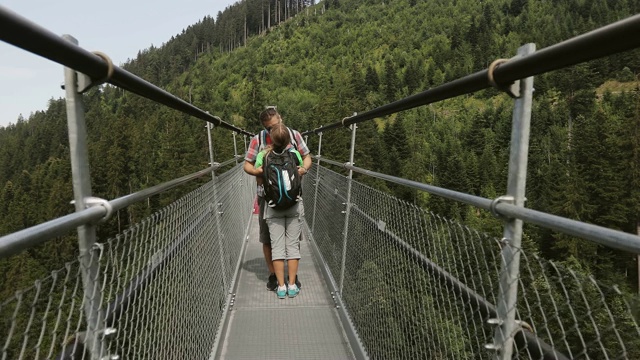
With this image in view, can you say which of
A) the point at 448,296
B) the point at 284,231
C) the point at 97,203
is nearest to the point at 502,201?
the point at 448,296

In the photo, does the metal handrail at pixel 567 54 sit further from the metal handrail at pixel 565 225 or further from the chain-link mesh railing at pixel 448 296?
the chain-link mesh railing at pixel 448 296

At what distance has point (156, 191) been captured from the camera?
182cm

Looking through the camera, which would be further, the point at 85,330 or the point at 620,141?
the point at 620,141

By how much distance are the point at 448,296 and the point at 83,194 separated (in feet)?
4.26

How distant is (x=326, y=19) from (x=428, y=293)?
134900 millimetres

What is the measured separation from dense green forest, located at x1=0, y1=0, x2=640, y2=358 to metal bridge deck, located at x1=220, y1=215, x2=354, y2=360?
18.3 m

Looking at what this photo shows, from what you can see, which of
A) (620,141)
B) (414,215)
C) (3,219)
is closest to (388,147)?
(620,141)

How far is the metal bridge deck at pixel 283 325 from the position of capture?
10.9 ft

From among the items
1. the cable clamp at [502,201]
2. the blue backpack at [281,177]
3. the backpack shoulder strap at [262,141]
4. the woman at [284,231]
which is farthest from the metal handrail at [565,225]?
the backpack shoulder strap at [262,141]

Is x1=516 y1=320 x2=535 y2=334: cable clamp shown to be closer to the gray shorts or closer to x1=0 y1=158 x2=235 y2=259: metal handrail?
x1=0 y1=158 x2=235 y2=259: metal handrail

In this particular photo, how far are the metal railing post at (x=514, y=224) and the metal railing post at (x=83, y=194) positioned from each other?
3.61 feet

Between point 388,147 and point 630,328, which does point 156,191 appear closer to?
point 630,328

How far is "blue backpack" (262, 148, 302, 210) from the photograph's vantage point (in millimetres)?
3750

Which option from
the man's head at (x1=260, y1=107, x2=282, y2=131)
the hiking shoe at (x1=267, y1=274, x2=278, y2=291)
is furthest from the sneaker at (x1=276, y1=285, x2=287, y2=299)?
the man's head at (x1=260, y1=107, x2=282, y2=131)
